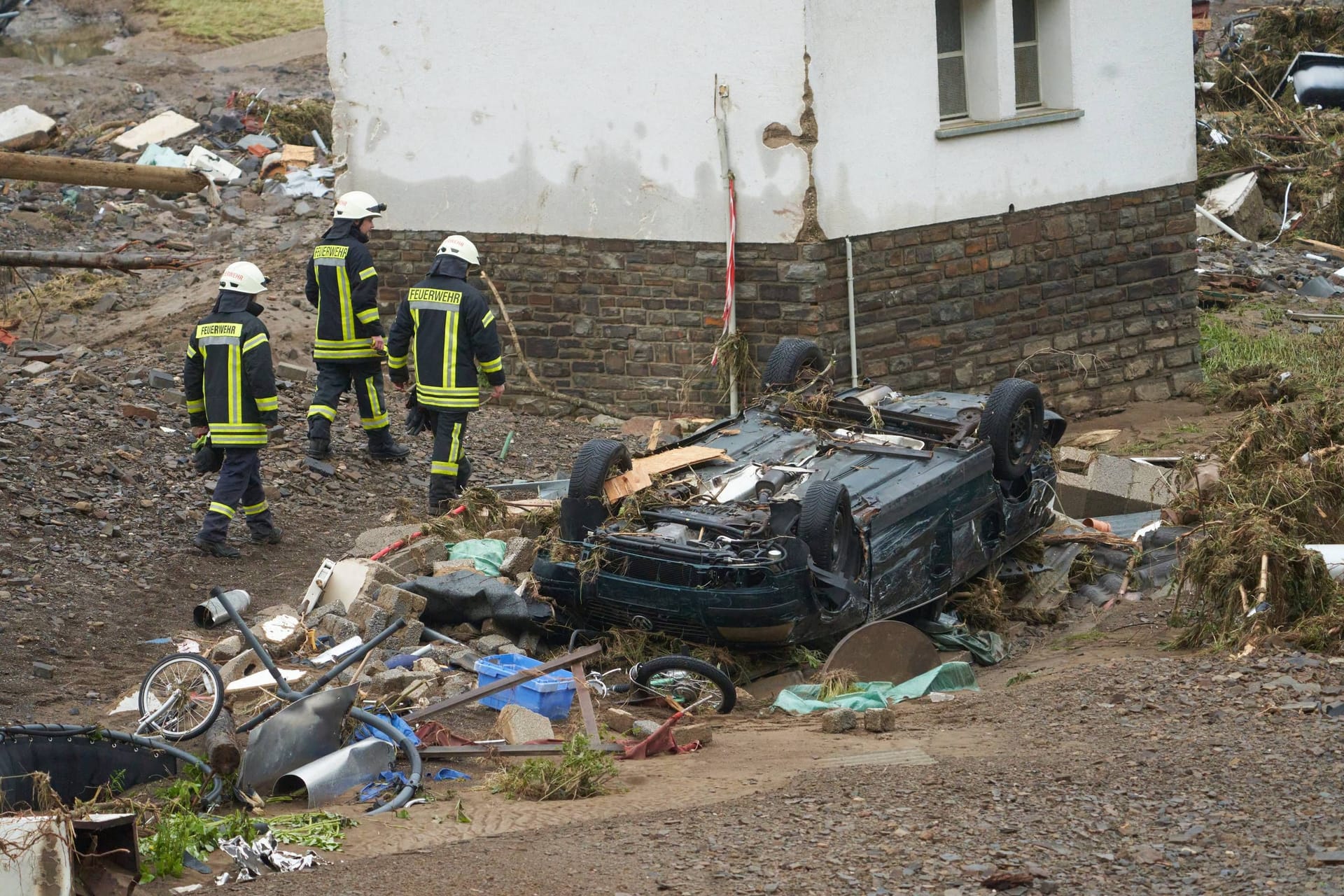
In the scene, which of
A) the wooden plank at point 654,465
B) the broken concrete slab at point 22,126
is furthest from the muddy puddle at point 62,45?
the wooden plank at point 654,465

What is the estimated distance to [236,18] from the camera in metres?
33.0

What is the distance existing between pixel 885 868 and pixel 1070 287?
31.3 feet

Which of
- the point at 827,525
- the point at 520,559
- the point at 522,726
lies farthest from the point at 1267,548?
the point at 520,559

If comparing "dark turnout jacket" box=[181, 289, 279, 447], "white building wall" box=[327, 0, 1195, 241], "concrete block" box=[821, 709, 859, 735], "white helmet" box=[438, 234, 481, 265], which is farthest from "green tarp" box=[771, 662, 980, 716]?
"white building wall" box=[327, 0, 1195, 241]

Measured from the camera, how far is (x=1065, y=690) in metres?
7.09

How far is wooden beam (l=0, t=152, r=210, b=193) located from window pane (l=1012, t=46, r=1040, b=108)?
7155 millimetres

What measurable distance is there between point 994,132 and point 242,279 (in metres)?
6.51

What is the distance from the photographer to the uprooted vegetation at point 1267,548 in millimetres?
7273

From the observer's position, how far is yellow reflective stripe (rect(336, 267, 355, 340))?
1135 cm

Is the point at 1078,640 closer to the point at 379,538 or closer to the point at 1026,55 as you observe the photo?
the point at 379,538

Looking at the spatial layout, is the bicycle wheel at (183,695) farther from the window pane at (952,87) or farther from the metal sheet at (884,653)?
the window pane at (952,87)

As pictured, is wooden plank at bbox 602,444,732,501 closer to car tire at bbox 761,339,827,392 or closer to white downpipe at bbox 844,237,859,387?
car tire at bbox 761,339,827,392

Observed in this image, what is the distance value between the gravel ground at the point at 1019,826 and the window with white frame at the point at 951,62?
753cm

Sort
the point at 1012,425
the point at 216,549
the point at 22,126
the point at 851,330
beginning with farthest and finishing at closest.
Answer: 1. the point at 22,126
2. the point at 851,330
3. the point at 216,549
4. the point at 1012,425
